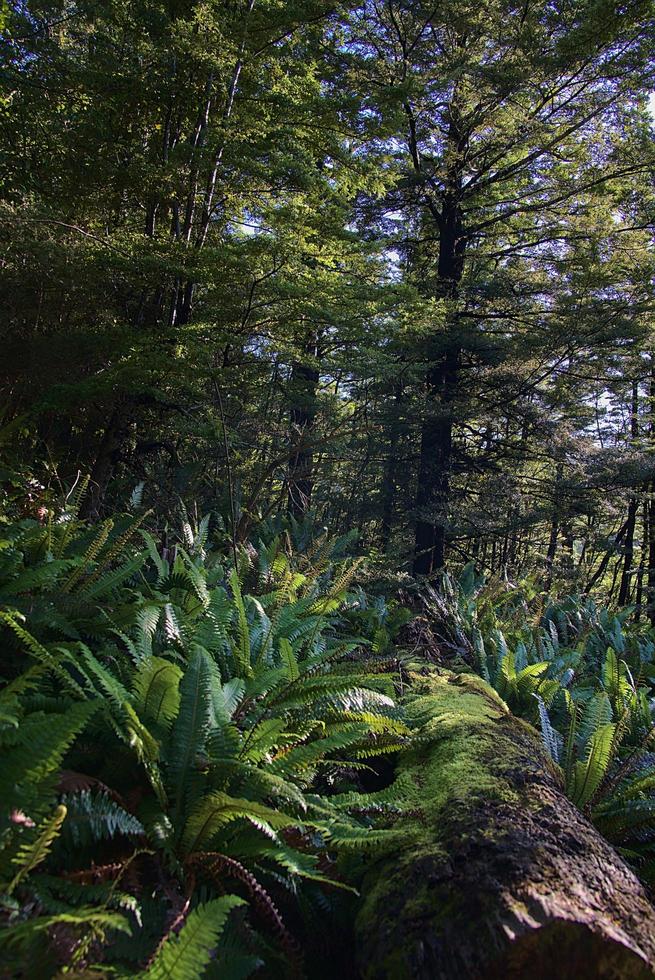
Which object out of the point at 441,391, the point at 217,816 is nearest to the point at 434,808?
the point at 217,816

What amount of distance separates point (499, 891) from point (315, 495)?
49.6ft

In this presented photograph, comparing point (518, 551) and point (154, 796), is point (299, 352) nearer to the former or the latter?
point (154, 796)

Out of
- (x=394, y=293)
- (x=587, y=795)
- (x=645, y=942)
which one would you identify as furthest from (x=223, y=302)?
(x=645, y=942)

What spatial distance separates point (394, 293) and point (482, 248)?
25.6 feet

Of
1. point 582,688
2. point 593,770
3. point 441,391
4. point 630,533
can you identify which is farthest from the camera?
point 630,533

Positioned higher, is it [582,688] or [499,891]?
[499,891]

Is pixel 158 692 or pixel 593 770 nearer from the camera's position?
pixel 158 692

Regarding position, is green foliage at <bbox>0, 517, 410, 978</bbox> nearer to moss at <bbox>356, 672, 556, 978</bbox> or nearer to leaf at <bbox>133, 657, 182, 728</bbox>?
leaf at <bbox>133, 657, 182, 728</bbox>

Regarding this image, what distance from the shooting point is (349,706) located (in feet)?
7.75

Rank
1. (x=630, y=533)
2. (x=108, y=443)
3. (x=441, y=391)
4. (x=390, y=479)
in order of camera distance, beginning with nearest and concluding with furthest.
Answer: (x=108, y=443)
(x=441, y=391)
(x=390, y=479)
(x=630, y=533)

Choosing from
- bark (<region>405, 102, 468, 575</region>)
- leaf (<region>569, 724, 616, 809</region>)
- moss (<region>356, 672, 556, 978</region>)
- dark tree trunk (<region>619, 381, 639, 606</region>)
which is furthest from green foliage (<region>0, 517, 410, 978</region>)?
dark tree trunk (<region>619, 381, 639, 606</region>)

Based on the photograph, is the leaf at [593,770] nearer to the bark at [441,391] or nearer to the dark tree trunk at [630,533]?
Answer: the bark at [441,391]

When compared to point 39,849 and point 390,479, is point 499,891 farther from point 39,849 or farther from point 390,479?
point 390,479

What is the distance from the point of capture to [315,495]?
54.5 ft
